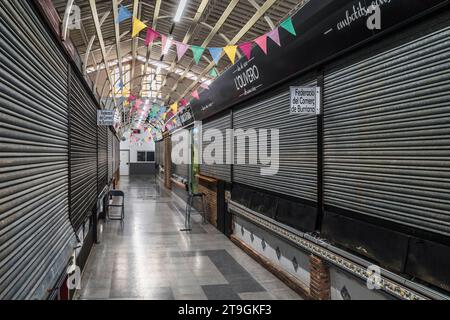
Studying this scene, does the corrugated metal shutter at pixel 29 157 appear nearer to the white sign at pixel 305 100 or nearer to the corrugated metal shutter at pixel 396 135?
the white sign at pixel 305 100

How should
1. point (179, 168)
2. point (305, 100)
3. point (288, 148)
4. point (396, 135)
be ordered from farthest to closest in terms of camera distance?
point (179, 168) < point (288, 148) < point (305, 100) < point (396, 135)

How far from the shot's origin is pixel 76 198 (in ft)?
13.5

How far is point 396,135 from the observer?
9.25ft

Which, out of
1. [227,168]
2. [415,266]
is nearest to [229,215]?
[227,168]

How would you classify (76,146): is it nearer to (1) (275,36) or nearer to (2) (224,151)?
(1) (275,36)

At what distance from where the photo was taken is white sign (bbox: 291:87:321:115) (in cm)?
382

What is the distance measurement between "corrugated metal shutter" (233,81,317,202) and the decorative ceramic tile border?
0.50 meters

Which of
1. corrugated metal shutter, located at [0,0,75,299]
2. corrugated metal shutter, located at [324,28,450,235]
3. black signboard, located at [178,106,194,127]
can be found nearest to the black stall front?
corrugated metal shutter, located at [324,28,450,235]

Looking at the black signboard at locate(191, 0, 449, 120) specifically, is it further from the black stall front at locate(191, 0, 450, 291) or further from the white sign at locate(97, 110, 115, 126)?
the white sign at locate(97, 110, 115, 126)

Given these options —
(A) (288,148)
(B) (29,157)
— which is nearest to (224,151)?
(A) (288,148)

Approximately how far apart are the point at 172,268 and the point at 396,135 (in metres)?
3.73

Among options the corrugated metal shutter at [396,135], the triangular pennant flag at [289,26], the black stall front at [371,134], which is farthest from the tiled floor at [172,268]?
the triangular pennant flag at [289,26]
